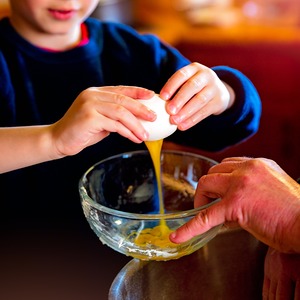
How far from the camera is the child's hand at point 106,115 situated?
722mm

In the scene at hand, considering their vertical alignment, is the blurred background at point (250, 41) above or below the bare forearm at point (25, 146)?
below

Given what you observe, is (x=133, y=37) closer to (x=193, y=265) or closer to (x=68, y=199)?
(x=68, y=199)

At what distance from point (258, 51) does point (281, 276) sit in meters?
1.55

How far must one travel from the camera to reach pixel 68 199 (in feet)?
3.51

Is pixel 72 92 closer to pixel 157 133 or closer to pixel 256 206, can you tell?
pixel 157 133

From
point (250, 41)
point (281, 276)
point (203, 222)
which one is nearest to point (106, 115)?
point (203, 222)

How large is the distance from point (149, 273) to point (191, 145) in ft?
1.84

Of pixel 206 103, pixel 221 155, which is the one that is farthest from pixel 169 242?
pixel 221 155

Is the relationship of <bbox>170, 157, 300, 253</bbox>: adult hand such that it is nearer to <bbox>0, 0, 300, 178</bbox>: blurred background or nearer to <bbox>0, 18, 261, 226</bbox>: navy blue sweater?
<bbox>0, 18, 261, 226</bbox>: navy blue sweater

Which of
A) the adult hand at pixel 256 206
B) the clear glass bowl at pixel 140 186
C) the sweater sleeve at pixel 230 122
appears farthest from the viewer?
the sweater sleeve at pixel 230 122

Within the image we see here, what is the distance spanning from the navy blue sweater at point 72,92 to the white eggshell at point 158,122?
0.35 metres

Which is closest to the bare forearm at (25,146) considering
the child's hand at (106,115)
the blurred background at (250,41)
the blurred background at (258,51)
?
the child's hand at (106,115)

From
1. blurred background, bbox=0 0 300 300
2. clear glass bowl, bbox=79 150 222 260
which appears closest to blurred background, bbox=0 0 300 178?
blurred background, bbox=0 0 300 300

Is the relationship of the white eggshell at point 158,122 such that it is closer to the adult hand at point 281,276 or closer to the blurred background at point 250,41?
the adult hand at point 281,276
